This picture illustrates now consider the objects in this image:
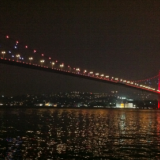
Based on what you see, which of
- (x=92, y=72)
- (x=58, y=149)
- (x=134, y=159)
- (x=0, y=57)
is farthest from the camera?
(x=92, y=72)

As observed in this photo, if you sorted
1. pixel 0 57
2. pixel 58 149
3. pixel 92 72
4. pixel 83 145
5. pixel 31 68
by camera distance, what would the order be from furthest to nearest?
pixel 92 72
pixel 31 68
pixel 0 57
pixel 83 145
pixel 58 149

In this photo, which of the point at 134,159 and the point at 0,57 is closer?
the point at 134,159

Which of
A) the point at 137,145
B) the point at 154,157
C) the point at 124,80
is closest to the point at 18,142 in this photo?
the point at 137,145

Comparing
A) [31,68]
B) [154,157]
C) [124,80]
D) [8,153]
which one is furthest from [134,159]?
[124,80]

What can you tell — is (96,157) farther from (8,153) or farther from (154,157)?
(8,153)

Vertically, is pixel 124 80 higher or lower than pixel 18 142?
higher

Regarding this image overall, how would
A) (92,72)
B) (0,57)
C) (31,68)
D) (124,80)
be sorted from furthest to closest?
(124,80), (92,72), (31,68), (0,57)

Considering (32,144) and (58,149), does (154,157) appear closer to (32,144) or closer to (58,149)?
(58,149)

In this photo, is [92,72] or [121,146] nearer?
[121,146]

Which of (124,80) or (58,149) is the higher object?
(124,80)
